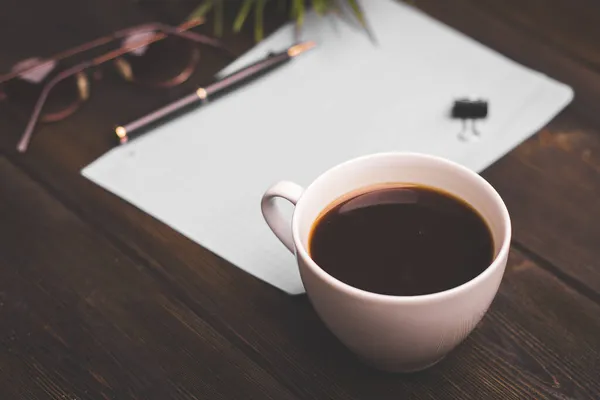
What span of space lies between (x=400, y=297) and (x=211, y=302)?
186 mm

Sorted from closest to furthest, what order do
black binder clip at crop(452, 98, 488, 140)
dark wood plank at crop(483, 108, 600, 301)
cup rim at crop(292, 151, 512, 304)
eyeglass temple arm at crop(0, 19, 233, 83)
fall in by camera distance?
1. cup rim at crop(292, 151, 512, 304)
2. dark wood plank at crop(483, 108, 600, 301)
3. black binder clip at crop(452, 98, 488, 140)
4. eyeglass temple arm at crop(0, 19, 233, 83)

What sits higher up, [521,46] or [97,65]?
[97,65]

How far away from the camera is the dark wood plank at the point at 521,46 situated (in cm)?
72

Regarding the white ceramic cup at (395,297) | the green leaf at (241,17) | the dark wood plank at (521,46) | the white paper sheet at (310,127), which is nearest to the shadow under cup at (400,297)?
the white ceramic cup at (395,297)

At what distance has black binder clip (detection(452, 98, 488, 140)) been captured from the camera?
2.29 ft

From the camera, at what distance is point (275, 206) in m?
0.53

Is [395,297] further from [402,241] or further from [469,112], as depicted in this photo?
[469,112]

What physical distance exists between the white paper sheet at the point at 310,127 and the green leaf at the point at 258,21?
0.04 ft

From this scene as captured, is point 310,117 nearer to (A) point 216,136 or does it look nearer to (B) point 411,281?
(A) point 216,136

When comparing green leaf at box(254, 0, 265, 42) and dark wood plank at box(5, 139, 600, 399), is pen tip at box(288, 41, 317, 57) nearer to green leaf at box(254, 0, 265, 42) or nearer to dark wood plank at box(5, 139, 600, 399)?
green leaf at box(254, 0, 265, 42)

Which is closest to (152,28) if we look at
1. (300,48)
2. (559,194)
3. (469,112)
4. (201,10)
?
(201,10)

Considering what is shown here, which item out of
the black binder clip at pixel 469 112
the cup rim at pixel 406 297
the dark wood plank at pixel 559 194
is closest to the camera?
the cup rim at pixel 406 297

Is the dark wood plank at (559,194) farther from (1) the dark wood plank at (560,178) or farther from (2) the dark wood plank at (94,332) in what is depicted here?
(2) the dark wood plank at (94,332)

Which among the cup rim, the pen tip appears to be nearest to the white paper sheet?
the pen tip
